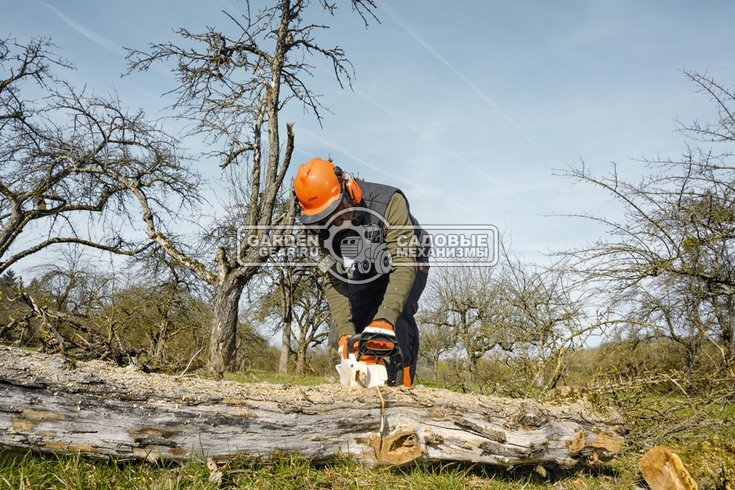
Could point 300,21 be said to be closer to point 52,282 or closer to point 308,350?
point 52,282

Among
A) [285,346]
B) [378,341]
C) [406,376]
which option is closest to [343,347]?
[378,341]

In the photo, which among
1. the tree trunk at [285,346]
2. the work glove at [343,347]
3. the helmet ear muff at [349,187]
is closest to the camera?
the work glove at [343,347]

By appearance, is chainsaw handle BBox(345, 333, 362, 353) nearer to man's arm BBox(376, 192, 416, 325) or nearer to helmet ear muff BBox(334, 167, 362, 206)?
man's arm BBox(376, 192, 416, 325)

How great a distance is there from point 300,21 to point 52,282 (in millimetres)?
14920

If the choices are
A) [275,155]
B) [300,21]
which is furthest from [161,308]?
[300,21]

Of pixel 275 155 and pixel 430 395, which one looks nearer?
pixel 430 395

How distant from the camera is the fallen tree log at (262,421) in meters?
2.24

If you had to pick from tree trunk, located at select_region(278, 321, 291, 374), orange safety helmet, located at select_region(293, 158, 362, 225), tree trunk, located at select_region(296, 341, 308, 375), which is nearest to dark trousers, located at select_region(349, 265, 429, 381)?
orange safety helmet, located at select_region(293, 158, 362, 225)

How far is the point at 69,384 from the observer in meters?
2.32

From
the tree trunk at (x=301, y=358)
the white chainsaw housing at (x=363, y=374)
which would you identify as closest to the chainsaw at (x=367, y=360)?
the white chainsaw housing at (x=363, y=374)

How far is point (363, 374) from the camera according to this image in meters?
3.12

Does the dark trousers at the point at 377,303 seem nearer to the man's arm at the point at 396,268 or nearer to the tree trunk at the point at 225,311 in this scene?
the man's arm at the point at 396,268

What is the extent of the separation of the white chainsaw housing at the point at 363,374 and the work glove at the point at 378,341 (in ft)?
0.29

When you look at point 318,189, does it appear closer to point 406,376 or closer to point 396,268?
point 396,268
